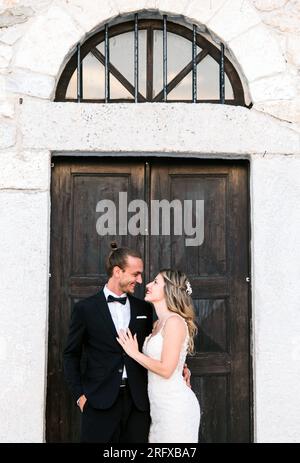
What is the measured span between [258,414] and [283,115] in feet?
6.99

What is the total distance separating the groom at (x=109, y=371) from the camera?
357 centimetres

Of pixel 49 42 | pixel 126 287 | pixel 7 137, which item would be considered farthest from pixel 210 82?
pixel 126 287

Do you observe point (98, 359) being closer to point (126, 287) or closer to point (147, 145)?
point (126, 287)

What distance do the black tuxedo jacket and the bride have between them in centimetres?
7

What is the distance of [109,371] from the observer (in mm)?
3600

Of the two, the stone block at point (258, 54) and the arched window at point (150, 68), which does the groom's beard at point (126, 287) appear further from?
the stone block at point (258, 54)

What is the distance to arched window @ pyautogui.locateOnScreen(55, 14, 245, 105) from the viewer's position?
443 centimetres

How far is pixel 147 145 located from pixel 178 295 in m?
1.17

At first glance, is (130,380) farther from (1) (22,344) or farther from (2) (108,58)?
(2) (108,58)
